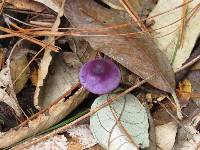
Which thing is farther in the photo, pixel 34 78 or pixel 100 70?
pixel 34 78

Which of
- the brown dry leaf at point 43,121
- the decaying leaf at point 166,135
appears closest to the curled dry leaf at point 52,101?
the brown dry leaf at point 43,121

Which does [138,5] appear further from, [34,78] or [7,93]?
[7,93]

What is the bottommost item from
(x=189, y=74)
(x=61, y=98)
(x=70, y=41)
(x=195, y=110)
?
(x=195, y=110)

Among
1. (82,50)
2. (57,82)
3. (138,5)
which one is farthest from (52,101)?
(138,5)

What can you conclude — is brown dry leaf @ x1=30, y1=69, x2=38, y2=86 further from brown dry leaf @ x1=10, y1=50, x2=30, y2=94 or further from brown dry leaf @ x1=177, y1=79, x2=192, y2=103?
brown dry leaf @ x1=177, y1=79, x2=192, y2=103

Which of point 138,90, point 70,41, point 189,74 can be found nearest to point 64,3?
point 70,41

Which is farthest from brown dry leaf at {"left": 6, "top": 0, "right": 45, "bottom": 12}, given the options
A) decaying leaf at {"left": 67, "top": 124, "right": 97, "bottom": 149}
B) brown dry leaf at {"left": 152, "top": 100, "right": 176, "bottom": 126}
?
brown dry leaf at {"left": 152, "top": 100, "right": 176, "bottom": 126}

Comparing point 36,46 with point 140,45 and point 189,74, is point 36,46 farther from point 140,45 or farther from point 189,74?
point 189,74
